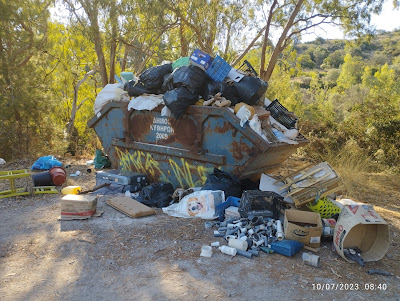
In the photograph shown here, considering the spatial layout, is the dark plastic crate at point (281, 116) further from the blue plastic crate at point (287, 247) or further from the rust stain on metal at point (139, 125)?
the blue plastic crate at point (287, 247)

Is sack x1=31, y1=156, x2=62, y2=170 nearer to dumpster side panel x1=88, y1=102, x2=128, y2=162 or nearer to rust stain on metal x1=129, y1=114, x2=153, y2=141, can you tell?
dumpster side panel x1=88, y1=102, x2=128, y2=162

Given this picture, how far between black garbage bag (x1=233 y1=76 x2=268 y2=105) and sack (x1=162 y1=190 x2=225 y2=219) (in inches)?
57.8

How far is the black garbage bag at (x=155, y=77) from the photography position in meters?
5.35

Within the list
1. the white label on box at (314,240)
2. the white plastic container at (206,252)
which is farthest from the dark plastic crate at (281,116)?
the white plastic container at (206,252)

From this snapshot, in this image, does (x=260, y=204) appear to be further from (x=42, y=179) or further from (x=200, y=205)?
(x=42, y=179)

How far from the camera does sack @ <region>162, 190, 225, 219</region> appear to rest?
170 inches

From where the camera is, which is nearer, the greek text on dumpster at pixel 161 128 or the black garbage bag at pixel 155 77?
the greek text on dumpster at pixel 161 128

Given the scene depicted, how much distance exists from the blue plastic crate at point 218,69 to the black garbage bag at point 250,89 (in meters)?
0.24

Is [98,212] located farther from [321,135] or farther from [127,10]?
[321,135]

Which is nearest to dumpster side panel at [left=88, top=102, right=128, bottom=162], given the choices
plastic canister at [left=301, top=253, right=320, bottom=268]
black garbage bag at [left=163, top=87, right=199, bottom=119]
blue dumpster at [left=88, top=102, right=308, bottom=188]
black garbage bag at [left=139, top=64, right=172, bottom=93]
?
blue dumpster at [left=88, top=102, right=308, bottom=188]

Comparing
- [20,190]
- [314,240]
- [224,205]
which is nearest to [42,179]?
[20,190]

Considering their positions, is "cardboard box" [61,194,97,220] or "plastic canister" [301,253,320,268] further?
"cardboard box" [61,194,97,220]

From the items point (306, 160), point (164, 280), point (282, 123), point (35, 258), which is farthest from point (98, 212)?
point (306, 160)

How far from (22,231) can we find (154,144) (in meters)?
2.28
